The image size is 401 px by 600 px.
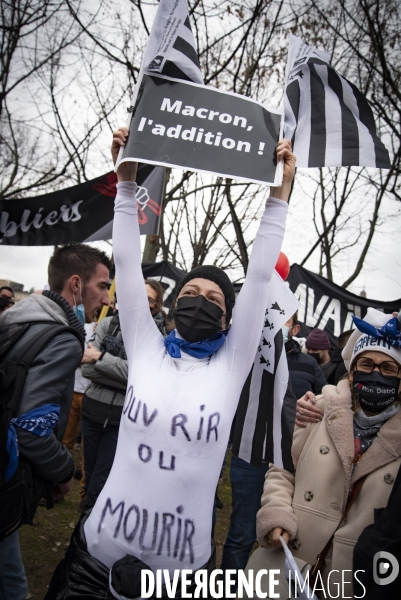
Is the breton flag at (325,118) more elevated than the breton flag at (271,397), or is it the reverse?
the breton flag at (325,118)

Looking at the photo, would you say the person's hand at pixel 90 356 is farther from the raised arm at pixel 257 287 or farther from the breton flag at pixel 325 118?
the breton flag at pixel 325 118

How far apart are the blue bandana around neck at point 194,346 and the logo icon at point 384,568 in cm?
98

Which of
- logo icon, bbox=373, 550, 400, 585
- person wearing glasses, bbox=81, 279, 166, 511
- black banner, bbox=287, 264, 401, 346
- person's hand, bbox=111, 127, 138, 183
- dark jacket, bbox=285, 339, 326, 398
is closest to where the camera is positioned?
logo icon, bbox=373, 550, 400, 585

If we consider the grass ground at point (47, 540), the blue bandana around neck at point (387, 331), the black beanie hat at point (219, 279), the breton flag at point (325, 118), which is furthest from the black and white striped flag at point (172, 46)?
the grass ground at point (47, 540)

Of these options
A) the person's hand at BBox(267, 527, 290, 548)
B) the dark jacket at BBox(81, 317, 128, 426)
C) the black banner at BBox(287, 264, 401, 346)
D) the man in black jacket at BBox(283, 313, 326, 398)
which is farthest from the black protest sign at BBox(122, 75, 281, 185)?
the black banner at BBox(287, 264, 401, 346)

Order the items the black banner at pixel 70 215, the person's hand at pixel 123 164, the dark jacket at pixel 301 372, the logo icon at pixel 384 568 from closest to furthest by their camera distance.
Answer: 1. the logo icon at pixel 384 568
2. the person's hand at pixel 123 164
3. the dark jacket at pixel 301 372
4. the black banner at pixel 70 215

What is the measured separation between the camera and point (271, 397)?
251 cm

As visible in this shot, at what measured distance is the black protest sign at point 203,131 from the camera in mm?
1997

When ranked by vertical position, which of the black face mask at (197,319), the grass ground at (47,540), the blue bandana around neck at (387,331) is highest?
the blue bandana around neck at (387,331)

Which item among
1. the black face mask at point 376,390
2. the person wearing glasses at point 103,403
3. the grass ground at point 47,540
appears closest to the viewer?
the black face mask at point 376,390

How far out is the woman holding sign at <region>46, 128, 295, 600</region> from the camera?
5.49ft

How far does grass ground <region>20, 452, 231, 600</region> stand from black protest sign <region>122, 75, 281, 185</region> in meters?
3.06

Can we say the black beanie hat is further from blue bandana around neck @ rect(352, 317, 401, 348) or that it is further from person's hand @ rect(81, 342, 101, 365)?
person's hand @ rect(81, 342, 101, 365)

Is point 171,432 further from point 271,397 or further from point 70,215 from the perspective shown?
point 70,215
